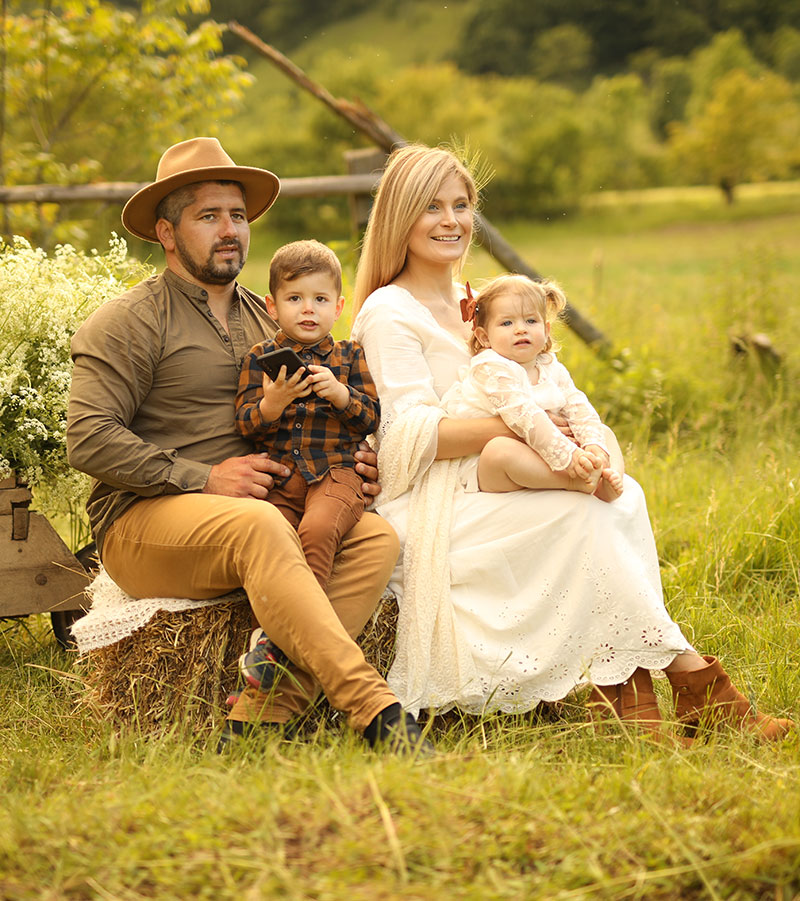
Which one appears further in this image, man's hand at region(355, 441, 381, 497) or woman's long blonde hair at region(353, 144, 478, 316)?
woman's long blonde hair at region(353, 144, 478, 316)

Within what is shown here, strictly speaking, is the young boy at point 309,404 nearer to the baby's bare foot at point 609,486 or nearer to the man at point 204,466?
the man at point 204,466

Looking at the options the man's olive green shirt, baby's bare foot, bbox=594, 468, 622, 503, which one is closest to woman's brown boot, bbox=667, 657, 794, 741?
baby's bare foot, bbox=594, 468, 622, 503

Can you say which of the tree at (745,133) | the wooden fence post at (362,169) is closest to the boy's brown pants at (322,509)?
the wooden fence post at (362,169)

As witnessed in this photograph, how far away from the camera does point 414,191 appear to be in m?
3.68

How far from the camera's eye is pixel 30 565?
153 inches

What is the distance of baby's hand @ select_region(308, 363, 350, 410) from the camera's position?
3258 mm

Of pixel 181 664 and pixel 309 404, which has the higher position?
pixel 309 404

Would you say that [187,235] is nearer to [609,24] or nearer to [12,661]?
[12,661]

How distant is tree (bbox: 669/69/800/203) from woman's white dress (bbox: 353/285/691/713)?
4117 centimetres

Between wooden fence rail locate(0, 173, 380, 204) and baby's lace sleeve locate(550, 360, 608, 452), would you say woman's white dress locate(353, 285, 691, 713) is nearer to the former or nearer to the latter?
baby's lace sleeve locate(550, 360, 608, 452)

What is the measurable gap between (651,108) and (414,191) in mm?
49520

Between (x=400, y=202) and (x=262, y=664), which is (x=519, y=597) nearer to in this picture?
(x=262, y=664)

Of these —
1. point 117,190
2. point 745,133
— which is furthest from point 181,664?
point 745,133

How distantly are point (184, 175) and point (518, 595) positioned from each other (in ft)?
6.03
